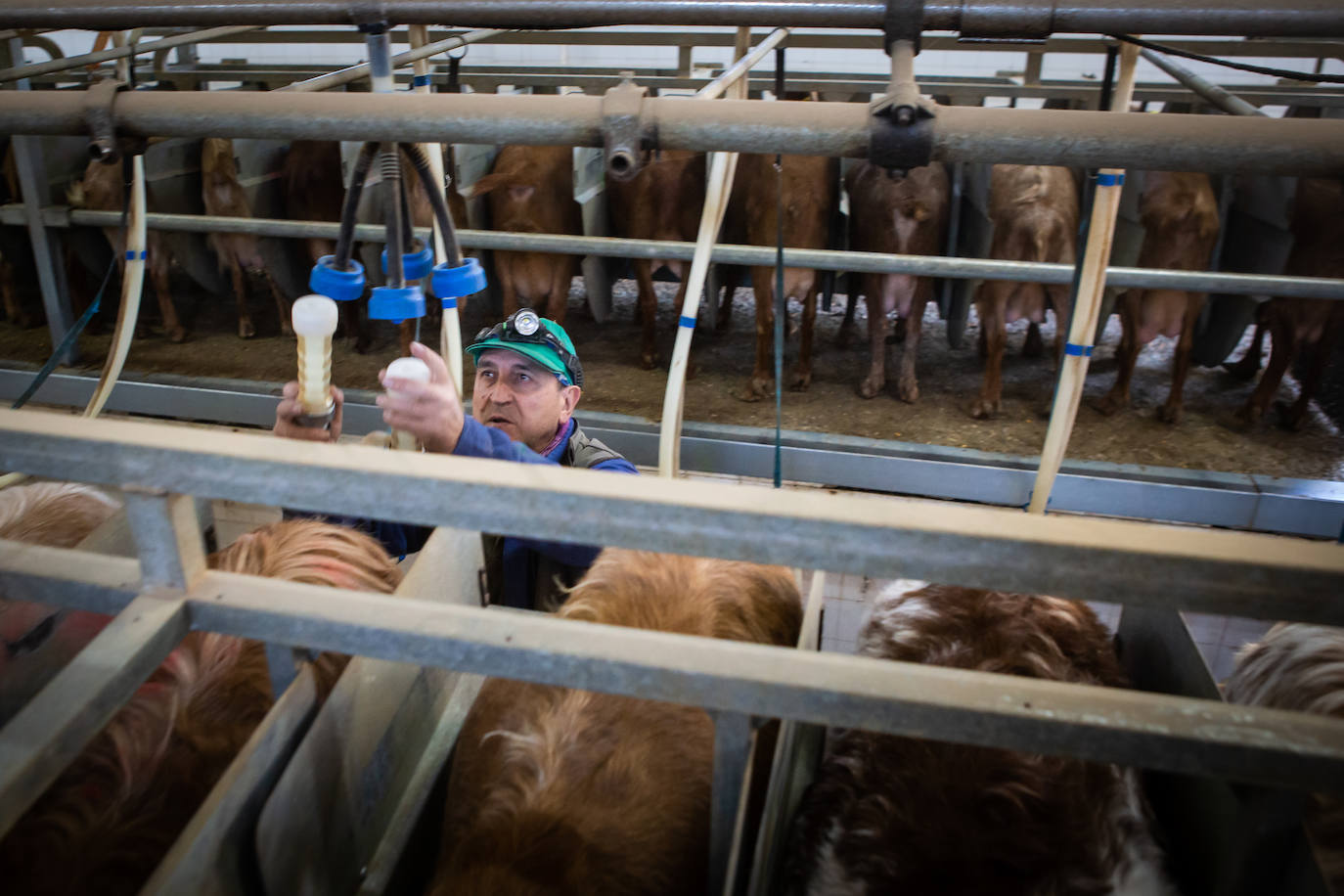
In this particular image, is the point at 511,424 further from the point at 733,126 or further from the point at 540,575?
the point at 733,126

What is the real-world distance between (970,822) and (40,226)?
4.18 meters

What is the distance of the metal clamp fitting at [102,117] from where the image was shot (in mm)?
1147

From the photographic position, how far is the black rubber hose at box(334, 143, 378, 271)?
3.81 feet

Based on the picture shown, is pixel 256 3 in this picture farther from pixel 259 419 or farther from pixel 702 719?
pixel 259 419

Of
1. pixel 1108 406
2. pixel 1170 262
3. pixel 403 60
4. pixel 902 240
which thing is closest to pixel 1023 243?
pixel 902 240

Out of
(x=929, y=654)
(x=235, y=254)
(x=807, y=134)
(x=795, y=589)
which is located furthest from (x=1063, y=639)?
(x=235, y=254)

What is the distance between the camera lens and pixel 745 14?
1.21 m

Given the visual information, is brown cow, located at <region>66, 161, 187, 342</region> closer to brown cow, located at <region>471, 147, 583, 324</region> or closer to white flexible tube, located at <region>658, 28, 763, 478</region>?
brown cow, located at <region>471, 147, 583, 324</region>

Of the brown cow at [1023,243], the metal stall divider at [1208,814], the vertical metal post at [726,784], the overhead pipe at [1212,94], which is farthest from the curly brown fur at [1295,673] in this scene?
the brown cow at [1023,243]

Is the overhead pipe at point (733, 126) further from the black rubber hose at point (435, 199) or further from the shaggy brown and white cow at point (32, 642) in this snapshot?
the shaggy brown and white cow at point (32, 642)

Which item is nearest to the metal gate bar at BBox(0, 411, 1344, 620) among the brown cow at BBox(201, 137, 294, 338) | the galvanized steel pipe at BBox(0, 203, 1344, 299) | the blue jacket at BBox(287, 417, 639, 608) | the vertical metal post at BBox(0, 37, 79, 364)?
the blue jacket at BBox(287, 417, 639, 608)

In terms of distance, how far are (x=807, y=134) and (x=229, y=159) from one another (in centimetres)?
396

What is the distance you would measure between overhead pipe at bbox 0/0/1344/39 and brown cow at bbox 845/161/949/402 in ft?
8.47

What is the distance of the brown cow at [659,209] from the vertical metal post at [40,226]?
93.2 inches
